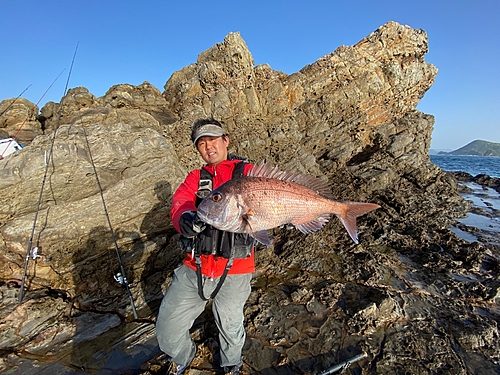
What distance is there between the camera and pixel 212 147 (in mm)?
3432

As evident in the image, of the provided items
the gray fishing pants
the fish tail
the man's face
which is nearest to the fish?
the fish tail

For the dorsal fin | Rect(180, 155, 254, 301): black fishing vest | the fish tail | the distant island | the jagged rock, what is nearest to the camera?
Rect(180, 155, 254, 301): black fishing vest

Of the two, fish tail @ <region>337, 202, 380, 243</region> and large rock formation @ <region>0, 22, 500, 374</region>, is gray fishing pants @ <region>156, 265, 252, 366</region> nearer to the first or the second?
large rock formation @ <region>0, 22, 500, 374</region>

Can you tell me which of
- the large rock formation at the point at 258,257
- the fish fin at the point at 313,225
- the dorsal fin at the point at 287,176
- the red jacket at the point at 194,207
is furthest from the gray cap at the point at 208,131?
the large rock formation at the point at 258,257

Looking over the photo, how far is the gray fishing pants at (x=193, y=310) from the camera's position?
313 cm

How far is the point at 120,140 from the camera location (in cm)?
716

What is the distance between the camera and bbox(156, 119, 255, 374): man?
300 cm

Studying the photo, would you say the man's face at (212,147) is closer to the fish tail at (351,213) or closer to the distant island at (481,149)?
the fish tail at (351,213)

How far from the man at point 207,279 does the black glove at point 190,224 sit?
0.08ft

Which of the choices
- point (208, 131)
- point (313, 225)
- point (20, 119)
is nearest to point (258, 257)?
point (313, 225)

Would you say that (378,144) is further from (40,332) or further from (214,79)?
(40,332)

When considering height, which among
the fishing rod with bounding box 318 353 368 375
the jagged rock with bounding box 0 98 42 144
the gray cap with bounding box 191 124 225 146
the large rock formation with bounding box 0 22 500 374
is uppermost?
the jagged rock with bounding box 0 98 42 144

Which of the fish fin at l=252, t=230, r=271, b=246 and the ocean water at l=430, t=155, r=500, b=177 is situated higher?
the fish fin at l=252, t=230, r=271, b=246

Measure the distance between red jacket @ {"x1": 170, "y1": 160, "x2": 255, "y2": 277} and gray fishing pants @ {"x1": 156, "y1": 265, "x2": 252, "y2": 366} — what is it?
0.09 meters
